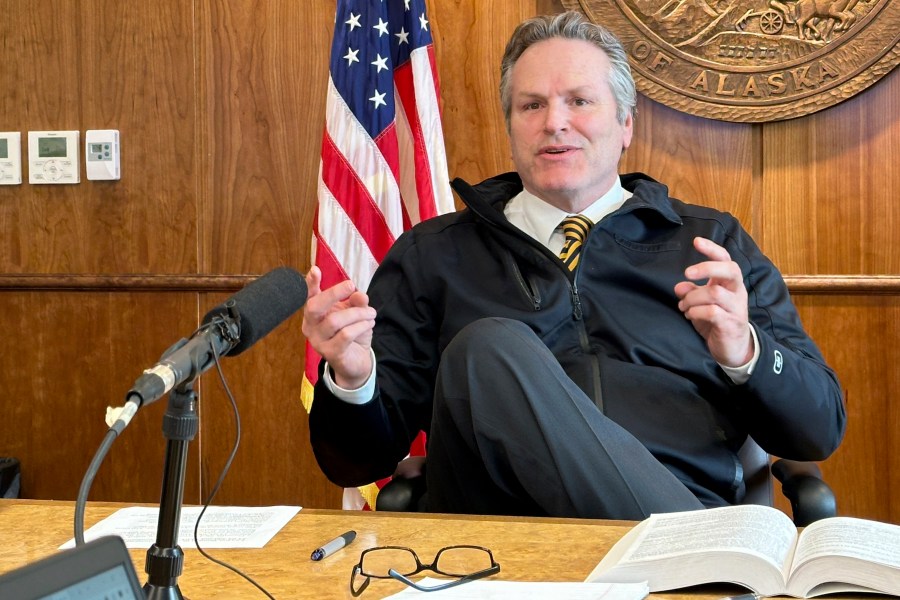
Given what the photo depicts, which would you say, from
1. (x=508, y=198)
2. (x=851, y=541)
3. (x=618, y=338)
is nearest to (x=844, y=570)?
(x=851, y=541)

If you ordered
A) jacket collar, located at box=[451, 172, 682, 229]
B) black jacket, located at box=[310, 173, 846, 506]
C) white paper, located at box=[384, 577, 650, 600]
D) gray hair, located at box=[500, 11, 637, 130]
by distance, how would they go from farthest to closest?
gray hair, located at box=[500, 11, 637, 130], jacket collar, located at box=[451, 172, 682, 229], black jacket, located at box=[310, 173, 846, 506], white paper, located at box=[384, 577, 650, 600]

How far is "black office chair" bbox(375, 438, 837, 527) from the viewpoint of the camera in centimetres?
146

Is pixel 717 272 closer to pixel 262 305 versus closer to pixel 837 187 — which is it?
pixel 262 305

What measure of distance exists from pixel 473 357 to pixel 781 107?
66.5 inches

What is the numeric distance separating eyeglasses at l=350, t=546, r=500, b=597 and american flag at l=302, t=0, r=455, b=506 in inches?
57.8

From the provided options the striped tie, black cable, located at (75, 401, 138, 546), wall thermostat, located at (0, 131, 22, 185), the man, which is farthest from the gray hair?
wall thermostat, located at (0, 131, 22, 185)

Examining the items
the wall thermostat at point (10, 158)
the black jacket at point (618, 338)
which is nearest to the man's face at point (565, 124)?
the black jacket at point (618, 338)

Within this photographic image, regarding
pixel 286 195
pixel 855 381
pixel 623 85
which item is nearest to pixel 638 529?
pixel 623 85

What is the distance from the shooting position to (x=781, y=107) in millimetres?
2674

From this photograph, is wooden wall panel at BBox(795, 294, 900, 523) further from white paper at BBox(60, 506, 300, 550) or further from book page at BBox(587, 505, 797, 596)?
white paper at BBox(60, 506, 300, 550)

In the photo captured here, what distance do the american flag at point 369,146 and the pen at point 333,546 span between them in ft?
4.66

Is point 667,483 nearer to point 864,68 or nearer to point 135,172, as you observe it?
point 864,68

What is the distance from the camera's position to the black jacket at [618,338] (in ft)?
5.59

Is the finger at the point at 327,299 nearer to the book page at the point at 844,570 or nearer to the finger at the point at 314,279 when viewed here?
the finger at the point at 314,279
